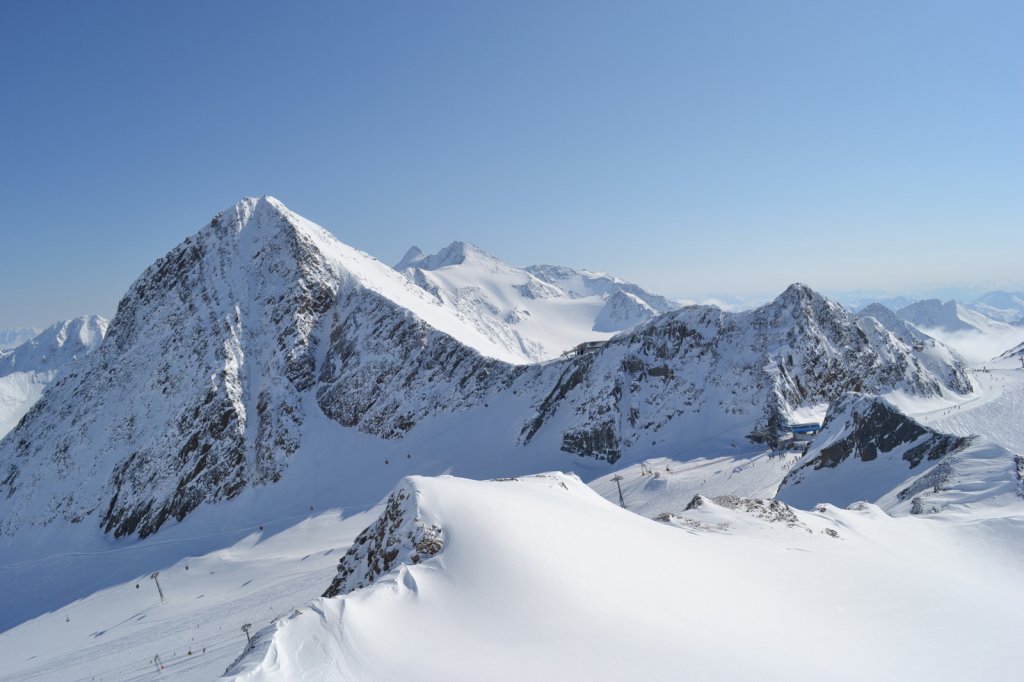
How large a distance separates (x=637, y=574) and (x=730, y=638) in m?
3.22

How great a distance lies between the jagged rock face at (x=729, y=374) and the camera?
56.4m

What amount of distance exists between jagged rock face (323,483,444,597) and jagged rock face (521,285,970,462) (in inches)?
1600

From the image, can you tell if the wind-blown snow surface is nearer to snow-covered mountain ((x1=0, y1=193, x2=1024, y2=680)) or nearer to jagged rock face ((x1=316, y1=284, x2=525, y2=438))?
snow-covered mountain ((x1=0, y1=193, x2=1024, y2=680))

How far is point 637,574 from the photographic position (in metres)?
15.6

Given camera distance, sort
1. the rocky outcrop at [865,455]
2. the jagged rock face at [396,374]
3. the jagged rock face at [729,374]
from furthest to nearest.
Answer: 1. the jagged rock face at [396,374]
2. the jagged rock face at [729,374]
3. the rocky outcrop at [865,455]

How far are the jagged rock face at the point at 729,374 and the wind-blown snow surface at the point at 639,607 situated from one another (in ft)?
116

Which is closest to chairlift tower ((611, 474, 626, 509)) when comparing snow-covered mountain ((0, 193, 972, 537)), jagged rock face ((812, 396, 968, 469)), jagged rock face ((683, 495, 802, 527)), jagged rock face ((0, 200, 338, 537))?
snow-covered mountain ((0, 193, 972, 537))

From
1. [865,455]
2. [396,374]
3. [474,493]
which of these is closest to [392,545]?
[474,493]

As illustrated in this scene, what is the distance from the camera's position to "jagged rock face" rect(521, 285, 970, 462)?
56.4 metres

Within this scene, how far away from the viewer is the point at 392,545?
17.5 m

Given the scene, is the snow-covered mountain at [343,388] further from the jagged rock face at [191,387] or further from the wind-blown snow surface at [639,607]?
the wind-blown snow surface at [639,607]

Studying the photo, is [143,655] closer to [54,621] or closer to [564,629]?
[54,621]

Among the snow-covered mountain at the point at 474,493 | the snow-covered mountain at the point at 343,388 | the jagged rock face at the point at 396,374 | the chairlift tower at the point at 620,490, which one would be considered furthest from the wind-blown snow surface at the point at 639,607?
the jagged rock face at the point at 396,374

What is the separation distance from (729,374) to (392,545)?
50317 mm
